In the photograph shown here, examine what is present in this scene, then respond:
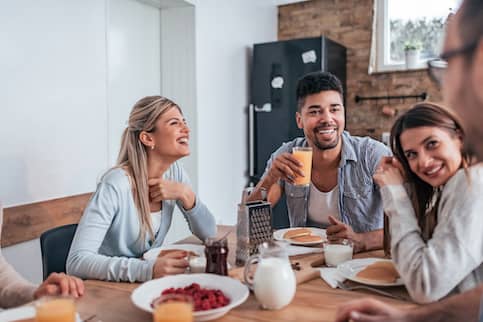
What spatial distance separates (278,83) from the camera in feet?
13.7

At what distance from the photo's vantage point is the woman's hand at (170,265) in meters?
1.36

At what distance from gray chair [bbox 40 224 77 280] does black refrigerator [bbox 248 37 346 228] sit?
2.55 m

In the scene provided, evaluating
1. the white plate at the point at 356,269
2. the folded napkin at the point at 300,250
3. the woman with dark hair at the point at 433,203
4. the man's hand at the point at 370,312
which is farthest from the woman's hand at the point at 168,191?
the man's hand at the point at 370,312

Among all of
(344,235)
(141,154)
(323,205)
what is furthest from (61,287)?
(323,205)

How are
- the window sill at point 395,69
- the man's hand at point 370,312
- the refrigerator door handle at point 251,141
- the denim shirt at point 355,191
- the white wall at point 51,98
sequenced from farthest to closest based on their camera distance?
the refrigerator door handle at point 251,141
the window sill at point 395,69
the white wall at point 51,98
the denim shirt at point 355,191
the man's hand at point 370,312

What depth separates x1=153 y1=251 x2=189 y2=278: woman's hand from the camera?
4.46 ft

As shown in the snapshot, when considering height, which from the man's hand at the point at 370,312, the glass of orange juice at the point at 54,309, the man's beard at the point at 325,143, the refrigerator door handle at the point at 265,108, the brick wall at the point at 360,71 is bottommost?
the man's hand at the point at 370,312

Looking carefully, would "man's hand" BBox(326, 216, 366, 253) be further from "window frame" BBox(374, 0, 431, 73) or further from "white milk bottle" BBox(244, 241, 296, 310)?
"window frame" BBox(374, 0, 431, 73)

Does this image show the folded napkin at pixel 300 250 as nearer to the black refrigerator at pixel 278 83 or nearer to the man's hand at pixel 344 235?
the man's hand at pixel 344 235

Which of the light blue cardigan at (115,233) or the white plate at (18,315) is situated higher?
the light blue cardigan at (115,233)

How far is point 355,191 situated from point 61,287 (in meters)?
1.33

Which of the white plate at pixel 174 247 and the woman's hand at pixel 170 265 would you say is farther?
the white plate at pixel 174 247

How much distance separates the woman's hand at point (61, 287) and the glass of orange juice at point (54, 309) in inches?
11.5

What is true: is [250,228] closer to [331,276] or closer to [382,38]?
[331,276]
